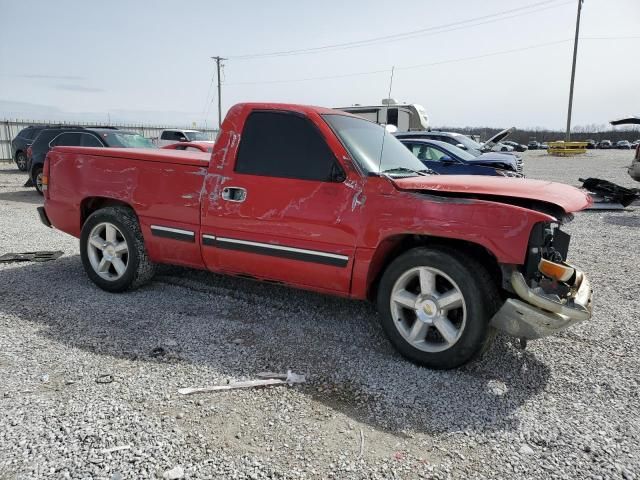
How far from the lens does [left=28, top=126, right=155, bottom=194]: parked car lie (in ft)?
39.6

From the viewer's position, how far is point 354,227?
3.71 metres

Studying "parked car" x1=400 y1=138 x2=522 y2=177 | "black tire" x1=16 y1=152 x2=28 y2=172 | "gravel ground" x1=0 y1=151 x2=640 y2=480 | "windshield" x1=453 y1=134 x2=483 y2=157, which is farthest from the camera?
"black tire" x1=16 y1=152 x2=28 y2=172

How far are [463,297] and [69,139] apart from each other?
1196 centimetres

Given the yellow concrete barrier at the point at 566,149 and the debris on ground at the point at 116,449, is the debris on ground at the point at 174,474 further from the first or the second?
the yellow concrete barrier at the point at 566,149

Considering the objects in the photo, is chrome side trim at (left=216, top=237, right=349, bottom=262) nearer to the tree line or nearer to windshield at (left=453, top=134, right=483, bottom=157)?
windshield at (left=453, top=134, right=483, bottom=157)

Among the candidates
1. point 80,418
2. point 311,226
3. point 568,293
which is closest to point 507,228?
point 568,293

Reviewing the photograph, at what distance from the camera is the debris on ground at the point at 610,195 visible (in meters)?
11.4

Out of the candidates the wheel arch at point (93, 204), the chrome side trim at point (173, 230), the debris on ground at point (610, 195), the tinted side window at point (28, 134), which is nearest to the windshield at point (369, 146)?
the chrome side trim at point (173, 230)

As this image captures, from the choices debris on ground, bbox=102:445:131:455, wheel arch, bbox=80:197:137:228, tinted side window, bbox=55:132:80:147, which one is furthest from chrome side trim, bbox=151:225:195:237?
tinted side window, bbox=55:132:80:147

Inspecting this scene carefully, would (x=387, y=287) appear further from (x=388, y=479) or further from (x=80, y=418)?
(x=80, y=418)

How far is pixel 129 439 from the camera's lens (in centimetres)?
266

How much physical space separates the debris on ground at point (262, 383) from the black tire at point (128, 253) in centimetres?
206

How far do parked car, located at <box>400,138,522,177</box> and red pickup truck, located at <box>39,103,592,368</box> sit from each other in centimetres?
628

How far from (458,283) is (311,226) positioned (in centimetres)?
119
